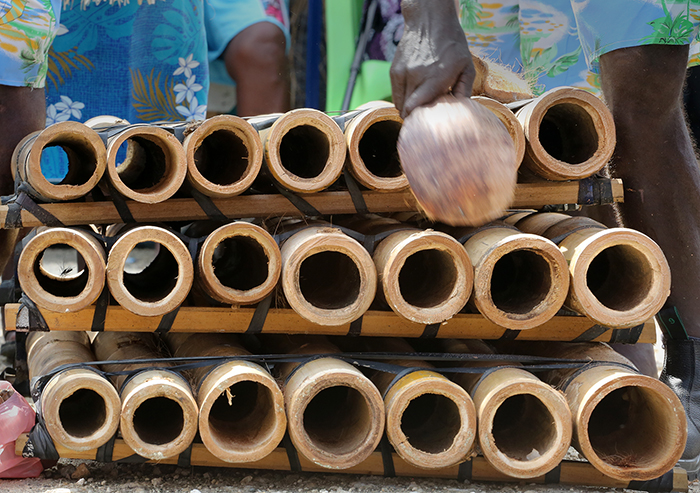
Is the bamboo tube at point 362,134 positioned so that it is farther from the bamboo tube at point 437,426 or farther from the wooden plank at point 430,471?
the wooden plank at point 430,471

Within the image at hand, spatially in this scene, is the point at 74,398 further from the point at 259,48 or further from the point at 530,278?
the point at 259,48

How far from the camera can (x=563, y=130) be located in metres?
1.94

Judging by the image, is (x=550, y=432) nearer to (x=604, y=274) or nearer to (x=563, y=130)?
(x=604, y=274)

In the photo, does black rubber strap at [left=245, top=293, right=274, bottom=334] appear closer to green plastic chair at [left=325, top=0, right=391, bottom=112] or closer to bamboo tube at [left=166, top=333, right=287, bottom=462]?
bamboo tube at [left=166, top=333, right=287, bottom=462]

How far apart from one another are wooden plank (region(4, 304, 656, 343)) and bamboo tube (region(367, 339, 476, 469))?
111mm

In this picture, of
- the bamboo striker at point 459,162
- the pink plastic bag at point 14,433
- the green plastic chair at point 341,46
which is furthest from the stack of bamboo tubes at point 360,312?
the green plastic chair at point 341,46

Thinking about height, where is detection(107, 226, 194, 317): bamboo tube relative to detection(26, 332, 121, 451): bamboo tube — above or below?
above

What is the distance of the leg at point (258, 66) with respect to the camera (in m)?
3.57

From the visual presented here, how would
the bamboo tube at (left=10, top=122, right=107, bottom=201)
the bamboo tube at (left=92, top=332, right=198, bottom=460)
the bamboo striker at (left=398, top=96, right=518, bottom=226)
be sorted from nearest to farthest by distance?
1. the bamboo striker at (left=398, top=96, right=518, bottom=226)
2. the bamboo tube at (left=92, top=332, right=198, bottom=460)
3. the bamboo tube at (left=10, top=122, right=107, bottom=201)

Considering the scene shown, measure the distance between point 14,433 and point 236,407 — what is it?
552 mm

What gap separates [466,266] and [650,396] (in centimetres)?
58

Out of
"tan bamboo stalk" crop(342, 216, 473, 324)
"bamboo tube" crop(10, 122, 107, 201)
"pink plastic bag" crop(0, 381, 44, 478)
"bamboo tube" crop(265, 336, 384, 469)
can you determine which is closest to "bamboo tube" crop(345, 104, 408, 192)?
"tan bamboo stalk" crop(342, 216, 473, 324)

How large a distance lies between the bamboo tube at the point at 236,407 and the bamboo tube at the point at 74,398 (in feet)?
0.71

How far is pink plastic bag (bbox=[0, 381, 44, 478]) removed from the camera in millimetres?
1572
